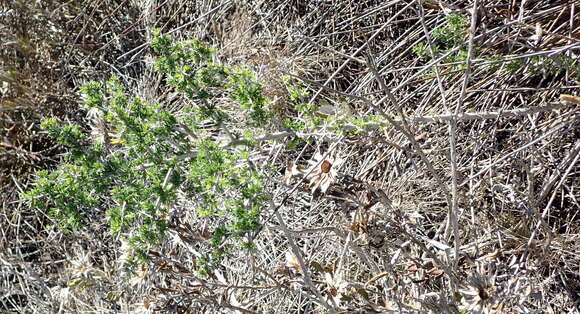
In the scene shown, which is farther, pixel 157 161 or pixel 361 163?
pixel 361 163

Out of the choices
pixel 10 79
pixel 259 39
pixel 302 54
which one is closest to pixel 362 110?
pixel 302 54

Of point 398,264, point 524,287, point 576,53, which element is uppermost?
point 576,53

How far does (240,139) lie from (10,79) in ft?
6.73

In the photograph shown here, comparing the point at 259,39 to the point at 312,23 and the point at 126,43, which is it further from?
the point at 126,43

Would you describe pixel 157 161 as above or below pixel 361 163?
above

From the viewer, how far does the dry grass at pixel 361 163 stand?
7.43 feet

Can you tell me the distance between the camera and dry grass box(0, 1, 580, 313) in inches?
89.1

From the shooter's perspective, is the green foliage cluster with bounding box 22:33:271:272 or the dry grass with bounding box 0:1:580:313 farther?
the dry grass with bounding box 0:1:580:313

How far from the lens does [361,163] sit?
302cm

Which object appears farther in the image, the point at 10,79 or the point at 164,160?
the point at 10,79

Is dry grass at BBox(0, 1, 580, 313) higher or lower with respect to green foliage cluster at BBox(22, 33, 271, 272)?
lower

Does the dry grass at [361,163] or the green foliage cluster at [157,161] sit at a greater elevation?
the green foliage cluster at [157,161]

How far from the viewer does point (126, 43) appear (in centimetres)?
392

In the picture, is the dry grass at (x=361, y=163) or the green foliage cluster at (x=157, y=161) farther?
the dry grass at (x=361, y=163)
